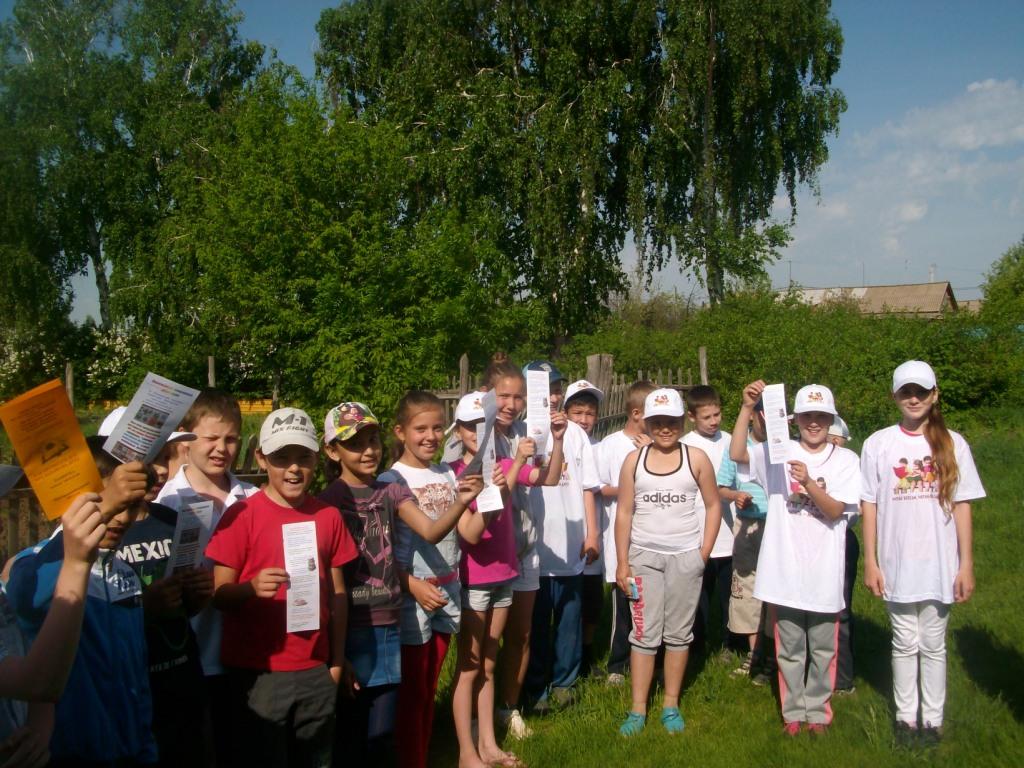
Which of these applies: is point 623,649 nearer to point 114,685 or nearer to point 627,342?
point 114,685

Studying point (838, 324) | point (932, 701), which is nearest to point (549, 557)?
point (932, 701)

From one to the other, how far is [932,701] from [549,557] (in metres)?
2.12

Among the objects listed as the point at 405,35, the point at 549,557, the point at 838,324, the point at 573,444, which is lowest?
the point at 549,557

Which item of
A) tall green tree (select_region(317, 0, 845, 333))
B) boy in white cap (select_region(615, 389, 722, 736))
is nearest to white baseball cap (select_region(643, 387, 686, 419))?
boy in white cap (select_region(615, 389, 722, 736))

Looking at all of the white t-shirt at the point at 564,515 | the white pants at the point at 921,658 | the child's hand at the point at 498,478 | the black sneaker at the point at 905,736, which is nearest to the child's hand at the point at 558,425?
the white t-shirt at the point at 564,515

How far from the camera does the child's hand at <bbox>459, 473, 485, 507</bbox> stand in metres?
3.77

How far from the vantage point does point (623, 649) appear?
564cm

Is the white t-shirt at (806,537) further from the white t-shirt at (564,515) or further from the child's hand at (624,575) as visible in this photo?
the white t-shirt at (564,515)

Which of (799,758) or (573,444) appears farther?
(573,444)

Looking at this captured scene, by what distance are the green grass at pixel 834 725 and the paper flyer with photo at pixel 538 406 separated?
170cm

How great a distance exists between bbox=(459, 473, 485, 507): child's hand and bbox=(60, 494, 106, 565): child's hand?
191 centimetres

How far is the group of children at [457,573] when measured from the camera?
2834mm

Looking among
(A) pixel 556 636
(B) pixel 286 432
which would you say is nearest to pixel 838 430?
(A) pixel 556 636

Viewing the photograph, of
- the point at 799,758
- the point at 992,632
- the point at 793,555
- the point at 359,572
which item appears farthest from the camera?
the point at 992,632
